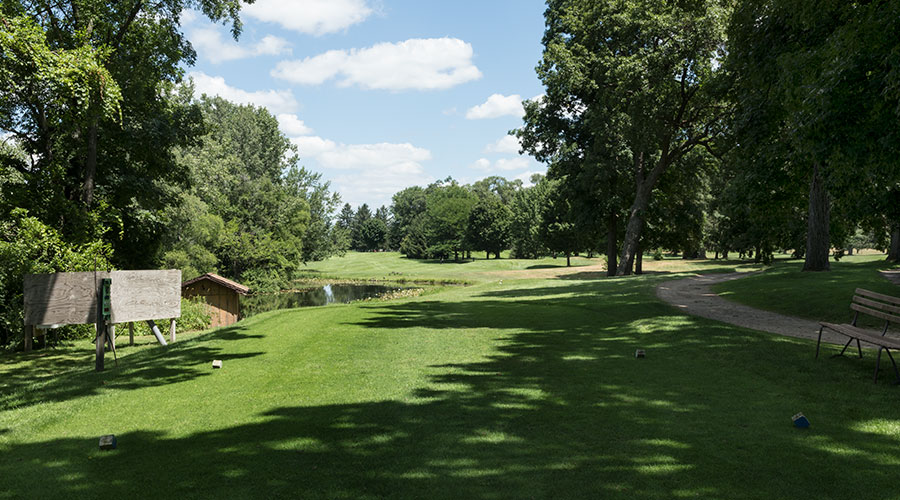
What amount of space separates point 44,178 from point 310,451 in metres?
18.9

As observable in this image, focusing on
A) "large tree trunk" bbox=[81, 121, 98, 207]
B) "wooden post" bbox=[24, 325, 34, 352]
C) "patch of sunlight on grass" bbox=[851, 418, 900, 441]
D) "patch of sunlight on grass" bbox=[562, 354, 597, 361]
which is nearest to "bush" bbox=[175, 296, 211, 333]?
"wooden post" bbox=[24, 325, 34, 352]

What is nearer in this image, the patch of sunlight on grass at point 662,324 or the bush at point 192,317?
the patch of sunlight on grass at point 662,324

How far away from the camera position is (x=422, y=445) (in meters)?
5.15

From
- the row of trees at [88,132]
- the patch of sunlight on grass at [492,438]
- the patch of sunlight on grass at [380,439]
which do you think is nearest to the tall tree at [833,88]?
the patch of sunlight on grass at [492,438]

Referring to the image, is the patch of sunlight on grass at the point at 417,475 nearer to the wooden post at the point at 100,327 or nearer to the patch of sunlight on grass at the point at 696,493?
the patch of sunlight on grass at the point at 696,493

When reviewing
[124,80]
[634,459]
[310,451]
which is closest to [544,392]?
[634,459]

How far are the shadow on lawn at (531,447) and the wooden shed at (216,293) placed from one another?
24826 mm

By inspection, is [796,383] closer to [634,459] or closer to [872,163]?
[634,459]

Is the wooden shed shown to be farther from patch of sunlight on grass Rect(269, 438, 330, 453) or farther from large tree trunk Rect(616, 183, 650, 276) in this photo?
patch of sunlight on grass Rect(269, 438, 330, 453)

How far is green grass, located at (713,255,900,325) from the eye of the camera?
14.5 meters

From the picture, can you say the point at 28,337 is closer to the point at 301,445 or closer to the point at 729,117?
the point at 301,445

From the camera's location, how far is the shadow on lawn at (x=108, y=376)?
27.0ft

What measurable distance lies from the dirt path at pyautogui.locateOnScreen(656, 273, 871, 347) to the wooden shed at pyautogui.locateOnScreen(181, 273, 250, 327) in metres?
23.1

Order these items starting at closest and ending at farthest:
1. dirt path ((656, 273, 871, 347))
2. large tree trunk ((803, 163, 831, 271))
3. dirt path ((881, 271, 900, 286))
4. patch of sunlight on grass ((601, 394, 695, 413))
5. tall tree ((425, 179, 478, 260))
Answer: patch of sunlight on grass ((601, 394, 695, 413)) → dirt path ((656, 273, 871, 347)) → dirt path ((881, 271, 900, 286)) → large tree trunk ((803, 163, 831, 271)) → tall tree ((425, 179, 478, 260))
